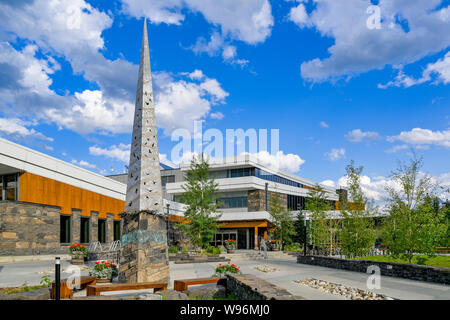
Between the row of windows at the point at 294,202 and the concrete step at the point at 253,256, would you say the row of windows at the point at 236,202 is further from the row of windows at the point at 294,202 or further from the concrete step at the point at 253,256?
the concrete step at the point at 253,256

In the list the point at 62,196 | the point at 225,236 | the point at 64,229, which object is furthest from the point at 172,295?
the point at 225,236

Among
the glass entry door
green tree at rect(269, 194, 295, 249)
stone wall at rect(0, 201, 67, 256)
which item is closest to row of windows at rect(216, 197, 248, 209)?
the glass entry door

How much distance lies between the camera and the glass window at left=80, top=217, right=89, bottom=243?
31.0 meters

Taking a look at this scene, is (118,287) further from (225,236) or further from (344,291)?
(225,236)

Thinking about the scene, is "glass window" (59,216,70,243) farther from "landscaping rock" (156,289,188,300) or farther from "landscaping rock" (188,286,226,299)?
"landscaping rock" (156,289,188,300)

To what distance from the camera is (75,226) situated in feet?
96.0

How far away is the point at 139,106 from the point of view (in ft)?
41.0

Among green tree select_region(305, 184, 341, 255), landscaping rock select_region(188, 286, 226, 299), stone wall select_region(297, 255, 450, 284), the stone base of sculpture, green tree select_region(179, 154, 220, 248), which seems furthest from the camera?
green tree select_region(179, 154, 220, 248)

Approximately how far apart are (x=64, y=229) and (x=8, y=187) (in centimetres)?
535

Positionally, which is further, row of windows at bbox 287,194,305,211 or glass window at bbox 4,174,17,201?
row of windows at bbox 287,194,305,211

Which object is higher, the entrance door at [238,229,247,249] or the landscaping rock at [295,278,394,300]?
the landscaping rock at [295,278,394,300]

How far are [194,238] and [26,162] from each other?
45.6 ft

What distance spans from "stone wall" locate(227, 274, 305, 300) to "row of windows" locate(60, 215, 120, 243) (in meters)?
20.6

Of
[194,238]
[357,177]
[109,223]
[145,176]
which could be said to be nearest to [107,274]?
[145,176]
